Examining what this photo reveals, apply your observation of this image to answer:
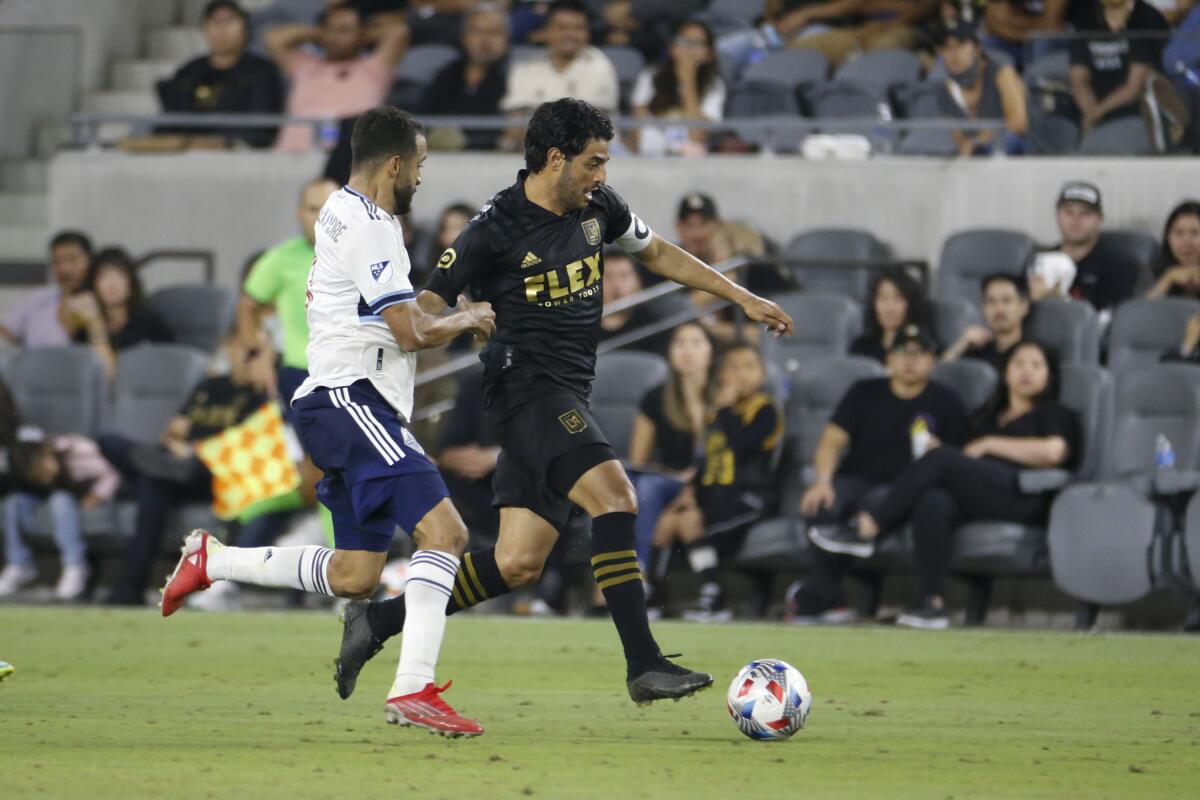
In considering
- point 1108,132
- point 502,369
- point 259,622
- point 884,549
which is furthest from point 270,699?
point 1108,132

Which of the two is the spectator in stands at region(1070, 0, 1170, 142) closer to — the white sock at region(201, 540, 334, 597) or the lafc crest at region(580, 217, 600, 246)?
the lafc crest at region(580, 217, 600, 246)

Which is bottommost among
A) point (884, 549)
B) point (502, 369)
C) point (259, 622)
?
point (259, 622)

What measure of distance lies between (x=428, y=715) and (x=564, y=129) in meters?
2.07

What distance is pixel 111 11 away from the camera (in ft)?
62.2

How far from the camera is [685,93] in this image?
52.4 ft

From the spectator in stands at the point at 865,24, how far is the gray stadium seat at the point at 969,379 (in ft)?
15.1

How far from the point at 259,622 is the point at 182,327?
387 centimetres

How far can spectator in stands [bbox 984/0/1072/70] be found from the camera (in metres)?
15.4

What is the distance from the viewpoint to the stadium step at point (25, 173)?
664 inches

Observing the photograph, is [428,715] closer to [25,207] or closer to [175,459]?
[175,459]

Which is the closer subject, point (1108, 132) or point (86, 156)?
point (1108, 132)

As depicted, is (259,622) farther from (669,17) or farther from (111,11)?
(111,11)

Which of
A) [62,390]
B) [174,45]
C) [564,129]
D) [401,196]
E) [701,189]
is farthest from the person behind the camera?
[174,45]

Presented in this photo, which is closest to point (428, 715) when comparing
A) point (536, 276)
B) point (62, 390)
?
point (536, 276)
